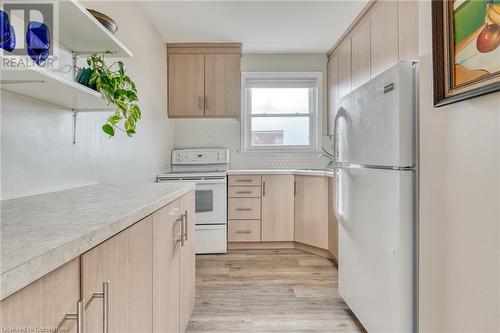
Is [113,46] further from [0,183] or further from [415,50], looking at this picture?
[415,50]

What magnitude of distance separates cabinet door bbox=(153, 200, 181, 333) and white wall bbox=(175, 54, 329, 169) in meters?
2.41

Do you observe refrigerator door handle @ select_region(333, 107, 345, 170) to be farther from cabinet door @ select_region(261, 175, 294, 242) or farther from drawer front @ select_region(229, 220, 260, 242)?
drawer front @ select_region(229, 220, 260, 242)

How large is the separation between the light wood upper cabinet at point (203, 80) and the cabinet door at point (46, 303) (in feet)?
10.0

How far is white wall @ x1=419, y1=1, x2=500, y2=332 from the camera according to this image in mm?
894

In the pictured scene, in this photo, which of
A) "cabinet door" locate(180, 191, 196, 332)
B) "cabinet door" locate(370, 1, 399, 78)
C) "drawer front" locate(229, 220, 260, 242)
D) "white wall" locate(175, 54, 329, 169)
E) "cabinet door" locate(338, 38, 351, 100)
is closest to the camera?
"cabinet door" locate(180, 191, 196, 332)

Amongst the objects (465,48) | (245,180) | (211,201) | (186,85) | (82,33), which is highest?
(186,85)

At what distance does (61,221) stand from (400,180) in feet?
4.38

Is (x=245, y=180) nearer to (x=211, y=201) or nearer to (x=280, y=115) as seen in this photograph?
(x=211, y=201)

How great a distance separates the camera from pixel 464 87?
0.99 meters

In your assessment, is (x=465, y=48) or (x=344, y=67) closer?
(x=465, y=48)

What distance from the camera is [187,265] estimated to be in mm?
1628

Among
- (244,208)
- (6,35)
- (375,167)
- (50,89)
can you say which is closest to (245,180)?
(244,208)

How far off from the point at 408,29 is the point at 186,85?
2458 millimetres

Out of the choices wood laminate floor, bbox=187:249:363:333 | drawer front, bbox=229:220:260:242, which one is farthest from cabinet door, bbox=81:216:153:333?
drawer front, bbox=229:220:260:242
